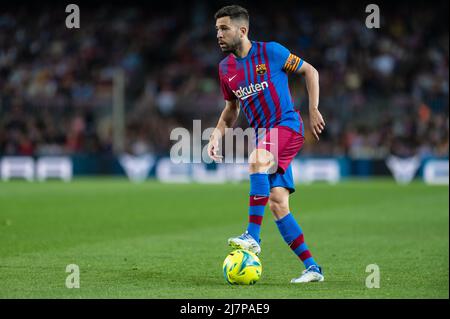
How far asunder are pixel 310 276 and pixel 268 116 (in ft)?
4.73

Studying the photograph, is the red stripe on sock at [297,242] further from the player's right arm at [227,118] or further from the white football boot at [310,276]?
the player's right arm at [227,118]

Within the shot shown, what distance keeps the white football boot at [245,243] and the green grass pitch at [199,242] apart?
0.31 metres

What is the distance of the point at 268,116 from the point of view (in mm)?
7684

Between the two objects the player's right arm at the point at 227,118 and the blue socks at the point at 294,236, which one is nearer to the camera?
the blue socks at the point at 294,236

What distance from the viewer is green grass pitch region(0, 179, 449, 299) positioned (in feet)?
23.0

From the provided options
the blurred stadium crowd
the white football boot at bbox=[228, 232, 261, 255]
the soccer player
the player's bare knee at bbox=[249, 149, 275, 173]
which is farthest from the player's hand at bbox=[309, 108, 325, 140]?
the blurred stadium crowd

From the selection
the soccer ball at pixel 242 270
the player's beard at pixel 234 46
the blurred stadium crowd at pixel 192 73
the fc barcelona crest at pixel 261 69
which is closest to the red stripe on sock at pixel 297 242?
the soccer ball at pixel 242 270

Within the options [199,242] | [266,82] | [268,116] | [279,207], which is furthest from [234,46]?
[199,242]

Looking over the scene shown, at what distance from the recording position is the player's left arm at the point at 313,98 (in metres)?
7.37

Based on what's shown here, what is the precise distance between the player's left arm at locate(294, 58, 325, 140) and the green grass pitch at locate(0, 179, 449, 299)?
51.8 inches

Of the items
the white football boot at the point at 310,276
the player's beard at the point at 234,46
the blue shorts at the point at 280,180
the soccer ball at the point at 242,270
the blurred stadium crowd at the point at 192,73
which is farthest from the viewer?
the blurred stadium crowd at the point at 192,73

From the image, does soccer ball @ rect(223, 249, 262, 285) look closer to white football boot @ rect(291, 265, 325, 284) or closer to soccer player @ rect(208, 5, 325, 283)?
soccer player @ rect(208, 5, 325, 283)

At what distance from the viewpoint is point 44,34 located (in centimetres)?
3256

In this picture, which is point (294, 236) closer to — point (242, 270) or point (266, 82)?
point (242, 270)
